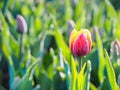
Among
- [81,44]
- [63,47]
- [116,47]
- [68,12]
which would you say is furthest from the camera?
[68,12]

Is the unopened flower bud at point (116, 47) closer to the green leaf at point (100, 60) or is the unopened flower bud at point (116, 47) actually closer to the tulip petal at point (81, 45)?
the green leaf at point (100, 60)

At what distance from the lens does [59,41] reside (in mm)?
1470

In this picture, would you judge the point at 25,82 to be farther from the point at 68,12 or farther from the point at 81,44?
the point at 68,12

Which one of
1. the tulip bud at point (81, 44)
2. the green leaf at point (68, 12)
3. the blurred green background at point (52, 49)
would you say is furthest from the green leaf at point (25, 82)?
the green leaf at point (68, 12)

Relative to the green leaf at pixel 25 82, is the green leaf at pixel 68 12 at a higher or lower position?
higher

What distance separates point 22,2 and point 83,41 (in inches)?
43.0

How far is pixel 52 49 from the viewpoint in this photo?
1.48m

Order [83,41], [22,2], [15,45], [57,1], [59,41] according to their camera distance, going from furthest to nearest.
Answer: [57,1] < [22,2] < [15,45] < [59,41] < [83,41]

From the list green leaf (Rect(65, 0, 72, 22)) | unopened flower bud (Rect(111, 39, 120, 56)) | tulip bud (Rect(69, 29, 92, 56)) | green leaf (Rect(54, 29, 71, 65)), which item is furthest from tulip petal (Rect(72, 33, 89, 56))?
green leaf (Rect(65, 0, 72, 22))

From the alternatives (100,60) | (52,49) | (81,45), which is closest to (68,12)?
(52,49)

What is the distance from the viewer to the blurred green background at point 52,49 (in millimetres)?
1247

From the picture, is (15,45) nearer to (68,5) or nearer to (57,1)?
(68,5)

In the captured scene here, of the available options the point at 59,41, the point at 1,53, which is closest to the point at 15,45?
the point at 1,53

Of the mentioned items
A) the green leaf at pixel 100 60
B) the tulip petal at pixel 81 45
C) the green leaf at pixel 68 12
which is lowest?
the green leaf at pixel 100 60
